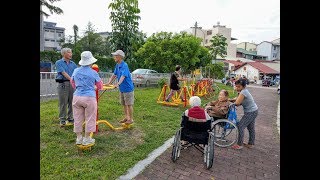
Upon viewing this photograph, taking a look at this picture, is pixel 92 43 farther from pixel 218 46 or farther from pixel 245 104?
pixel 245 104

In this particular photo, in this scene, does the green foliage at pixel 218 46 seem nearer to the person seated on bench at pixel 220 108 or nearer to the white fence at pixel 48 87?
the white fence at pixel 48 87

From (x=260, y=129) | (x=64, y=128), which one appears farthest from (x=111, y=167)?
(x=260, y=129)

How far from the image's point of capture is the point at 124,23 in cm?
951

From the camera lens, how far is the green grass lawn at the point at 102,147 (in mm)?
3758

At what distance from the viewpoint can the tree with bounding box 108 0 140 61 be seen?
8947 mm

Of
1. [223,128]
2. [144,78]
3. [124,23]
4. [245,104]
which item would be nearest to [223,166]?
[223,128]

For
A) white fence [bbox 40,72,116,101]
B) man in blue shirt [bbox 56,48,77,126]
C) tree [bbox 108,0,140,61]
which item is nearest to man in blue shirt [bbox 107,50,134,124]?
man in blue shirt [bbox 56,48,77,126]

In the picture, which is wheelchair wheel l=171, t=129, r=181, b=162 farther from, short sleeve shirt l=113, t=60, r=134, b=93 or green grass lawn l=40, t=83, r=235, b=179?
short sleeve shirt l=113, t=60, r=134, b=93

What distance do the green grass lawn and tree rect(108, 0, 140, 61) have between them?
3.34 meters

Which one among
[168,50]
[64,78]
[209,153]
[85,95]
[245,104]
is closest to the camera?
[209,153]

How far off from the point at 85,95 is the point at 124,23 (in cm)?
572

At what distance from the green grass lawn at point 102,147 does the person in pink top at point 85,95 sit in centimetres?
40

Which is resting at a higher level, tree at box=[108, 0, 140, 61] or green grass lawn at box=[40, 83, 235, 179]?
tree at box=[108, 0, 140, 61]
